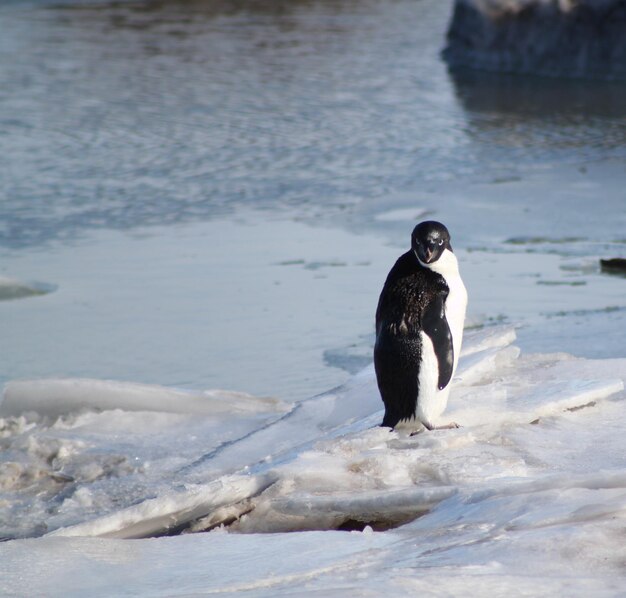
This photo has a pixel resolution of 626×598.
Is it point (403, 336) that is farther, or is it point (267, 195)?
point (267, 195)

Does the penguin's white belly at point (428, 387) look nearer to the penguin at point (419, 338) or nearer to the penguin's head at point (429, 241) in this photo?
the penguin at point (419, 338)

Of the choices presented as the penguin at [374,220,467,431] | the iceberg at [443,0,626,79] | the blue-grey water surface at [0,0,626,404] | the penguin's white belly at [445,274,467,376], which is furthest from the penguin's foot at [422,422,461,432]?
the iceberg at [443,0,626,79]

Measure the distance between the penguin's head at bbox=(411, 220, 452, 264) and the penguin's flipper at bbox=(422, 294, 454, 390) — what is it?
0.10 metres

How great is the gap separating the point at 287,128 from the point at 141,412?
5.32 m

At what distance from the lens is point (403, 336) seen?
2850 millimetres

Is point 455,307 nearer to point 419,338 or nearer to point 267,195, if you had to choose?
point 419,338

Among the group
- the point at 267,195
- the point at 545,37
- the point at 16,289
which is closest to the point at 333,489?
the point at 16,289

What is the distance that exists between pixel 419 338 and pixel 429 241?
9.3 inches

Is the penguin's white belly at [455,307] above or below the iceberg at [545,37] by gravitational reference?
above

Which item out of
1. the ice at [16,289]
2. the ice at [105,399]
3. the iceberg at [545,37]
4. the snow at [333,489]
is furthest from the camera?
the iceberg at [545,37]

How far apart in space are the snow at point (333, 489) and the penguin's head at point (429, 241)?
0.40 meters

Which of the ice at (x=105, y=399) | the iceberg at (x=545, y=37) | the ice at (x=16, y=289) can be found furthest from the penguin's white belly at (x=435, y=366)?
the iceberg at (x=545, y=37)

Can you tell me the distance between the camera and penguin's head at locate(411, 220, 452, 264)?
283 cm

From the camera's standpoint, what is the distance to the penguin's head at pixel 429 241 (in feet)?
9.28
